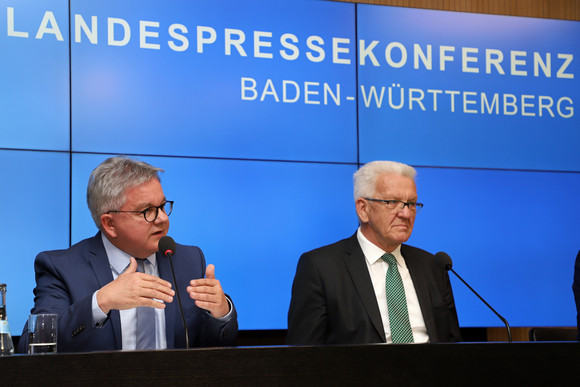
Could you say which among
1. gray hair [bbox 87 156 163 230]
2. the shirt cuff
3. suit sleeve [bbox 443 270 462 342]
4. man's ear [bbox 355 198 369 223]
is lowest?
suit sleeve [bbox 443 270 462 342]

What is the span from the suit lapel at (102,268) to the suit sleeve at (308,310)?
0.78 meters

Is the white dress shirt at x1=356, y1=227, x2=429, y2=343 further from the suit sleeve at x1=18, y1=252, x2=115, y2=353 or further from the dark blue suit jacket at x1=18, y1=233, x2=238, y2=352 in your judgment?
the suit sleeve at x1=18, y1=252, x2=115, y2=353

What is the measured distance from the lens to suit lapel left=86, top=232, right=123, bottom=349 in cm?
258

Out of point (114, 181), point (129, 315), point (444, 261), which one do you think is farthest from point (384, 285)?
point (114, 181)

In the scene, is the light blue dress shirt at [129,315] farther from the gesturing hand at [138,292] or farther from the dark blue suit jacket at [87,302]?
the gesturing hand at [138,292]

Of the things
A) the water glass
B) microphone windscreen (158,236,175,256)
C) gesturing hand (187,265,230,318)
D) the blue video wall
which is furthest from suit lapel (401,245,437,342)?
the water glass

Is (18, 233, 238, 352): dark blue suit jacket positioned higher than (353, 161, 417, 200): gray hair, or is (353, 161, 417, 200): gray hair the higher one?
(353, 161, 417, 200): gray hair

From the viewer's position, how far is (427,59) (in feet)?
14.3

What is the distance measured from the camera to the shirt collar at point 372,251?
324cm

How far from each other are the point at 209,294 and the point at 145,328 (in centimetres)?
34

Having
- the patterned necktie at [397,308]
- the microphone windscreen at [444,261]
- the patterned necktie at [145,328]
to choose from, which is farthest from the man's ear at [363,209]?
the patterned necktie at [145,328]

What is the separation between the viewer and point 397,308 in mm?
3105

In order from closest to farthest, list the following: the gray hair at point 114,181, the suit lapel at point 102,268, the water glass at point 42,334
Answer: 1. the water glass at point 42,334
2. the suit lapel at point 102,268
3. the gray hair at point 114,181

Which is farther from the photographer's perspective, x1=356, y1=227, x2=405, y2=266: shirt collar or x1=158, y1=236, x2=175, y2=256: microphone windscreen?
x1=356, y1=227, x2=405, y2=266: shirt collar
